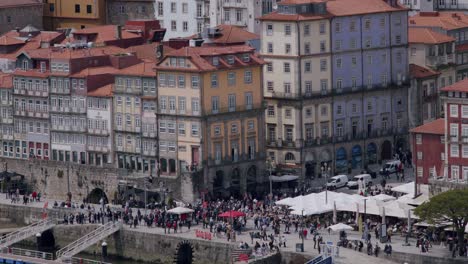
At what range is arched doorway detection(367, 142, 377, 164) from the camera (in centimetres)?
19375

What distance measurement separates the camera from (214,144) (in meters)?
182

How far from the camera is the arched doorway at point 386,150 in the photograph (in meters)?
195

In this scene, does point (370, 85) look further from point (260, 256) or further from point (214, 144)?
point (260, 256)

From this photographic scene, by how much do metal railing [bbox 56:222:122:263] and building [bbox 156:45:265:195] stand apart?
806cm

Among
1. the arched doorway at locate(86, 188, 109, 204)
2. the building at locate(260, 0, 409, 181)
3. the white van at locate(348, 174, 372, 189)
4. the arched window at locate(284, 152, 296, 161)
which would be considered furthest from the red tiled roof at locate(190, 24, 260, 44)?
the white van at locate(348, 174, 372, 189)

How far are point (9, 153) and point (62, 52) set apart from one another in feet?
28.3

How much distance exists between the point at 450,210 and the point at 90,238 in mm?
27798

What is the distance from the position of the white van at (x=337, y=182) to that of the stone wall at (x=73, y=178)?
1066cm

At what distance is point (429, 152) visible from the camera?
17338 cm

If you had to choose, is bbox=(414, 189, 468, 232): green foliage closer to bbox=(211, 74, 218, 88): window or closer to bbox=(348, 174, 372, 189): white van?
bbox=(348, 174, 372, 189): white van

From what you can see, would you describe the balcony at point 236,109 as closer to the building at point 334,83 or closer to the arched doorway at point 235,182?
the arched doorway at point 235,182

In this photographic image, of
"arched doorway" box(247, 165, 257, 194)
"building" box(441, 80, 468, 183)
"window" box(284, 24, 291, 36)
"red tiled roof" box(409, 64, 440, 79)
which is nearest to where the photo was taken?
"building" box(441, 80, 468, 183)

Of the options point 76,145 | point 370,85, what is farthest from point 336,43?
point 76,145

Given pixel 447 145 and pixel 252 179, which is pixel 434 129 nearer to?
pixel 447 145
